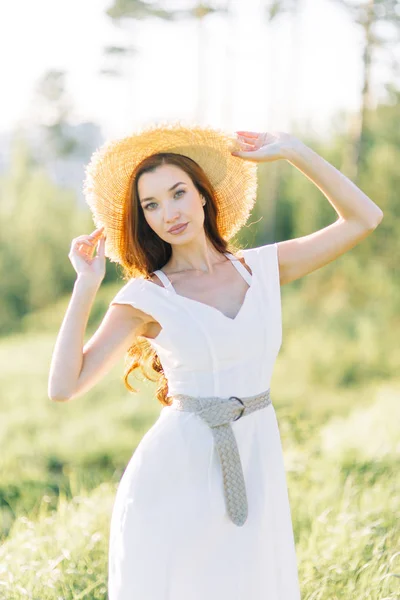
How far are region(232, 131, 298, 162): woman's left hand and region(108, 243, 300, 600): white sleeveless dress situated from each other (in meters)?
0.38

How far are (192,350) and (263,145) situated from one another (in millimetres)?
622

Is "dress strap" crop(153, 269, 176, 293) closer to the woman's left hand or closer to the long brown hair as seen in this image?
the long brown hair

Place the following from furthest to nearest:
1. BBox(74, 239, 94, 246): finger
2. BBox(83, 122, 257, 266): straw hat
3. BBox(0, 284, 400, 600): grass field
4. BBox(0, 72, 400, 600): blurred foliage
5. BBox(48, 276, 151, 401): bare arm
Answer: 1. BBox(0, 72, 400, 600): blurred foliage
2. BBox(0, 284, 400, 600): grass field
3. BBox(83, 122, 257, 266): straw hat
4. BBox(74, 239, 94, 246): finger
5. BBox(48, 276, 151, 401): bare arm

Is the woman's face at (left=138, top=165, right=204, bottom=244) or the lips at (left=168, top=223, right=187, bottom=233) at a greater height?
the woman's face at (left=138, top=165, right=204, bottom=244)

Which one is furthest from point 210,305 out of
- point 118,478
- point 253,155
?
point 118,478

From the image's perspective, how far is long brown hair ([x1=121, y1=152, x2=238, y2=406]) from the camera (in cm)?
230

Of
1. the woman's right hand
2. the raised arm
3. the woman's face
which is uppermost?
the woman's face

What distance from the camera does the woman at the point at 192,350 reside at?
2.04 meters

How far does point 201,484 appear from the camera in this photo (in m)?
2.07

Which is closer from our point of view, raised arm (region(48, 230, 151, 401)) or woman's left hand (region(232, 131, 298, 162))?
raised arm (region(48, 230, 151, 401))

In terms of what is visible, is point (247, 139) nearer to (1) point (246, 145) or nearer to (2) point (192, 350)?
(1) point (246, 145)

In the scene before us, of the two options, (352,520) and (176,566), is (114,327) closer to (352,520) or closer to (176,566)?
(176,566)

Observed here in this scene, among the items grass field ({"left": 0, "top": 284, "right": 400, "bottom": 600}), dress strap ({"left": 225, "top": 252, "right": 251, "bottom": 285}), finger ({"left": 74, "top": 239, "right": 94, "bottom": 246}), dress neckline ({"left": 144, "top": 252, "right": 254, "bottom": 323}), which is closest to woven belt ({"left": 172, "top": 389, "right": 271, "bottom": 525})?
dress neckline ({"left": 144, "top": 252, "right": 254, "bottom": 323})

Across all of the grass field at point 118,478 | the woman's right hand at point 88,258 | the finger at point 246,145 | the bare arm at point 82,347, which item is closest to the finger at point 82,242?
the woman's right hand at point 88,258
